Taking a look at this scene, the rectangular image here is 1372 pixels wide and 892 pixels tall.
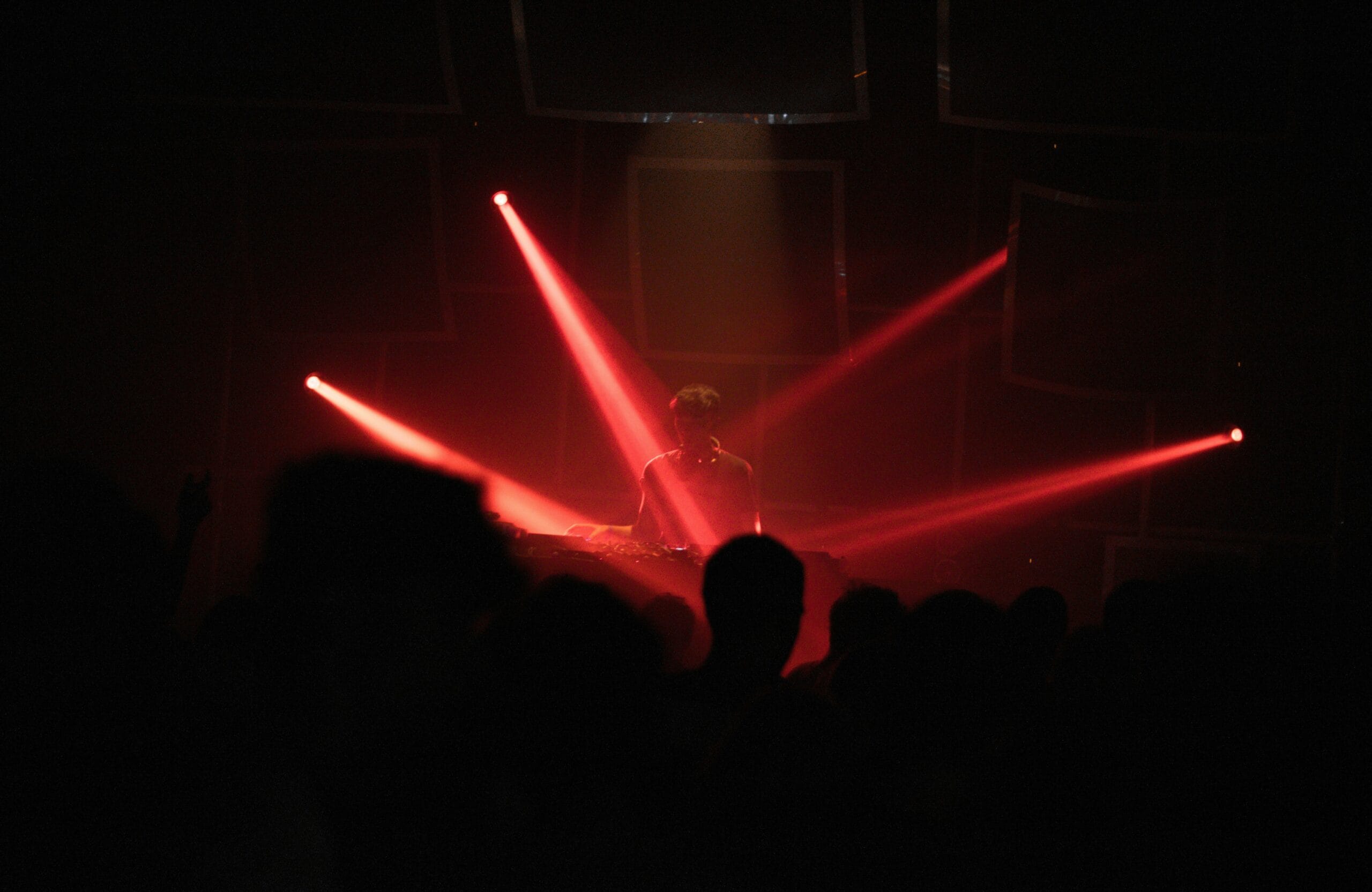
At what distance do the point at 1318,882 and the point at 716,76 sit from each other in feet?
13.1

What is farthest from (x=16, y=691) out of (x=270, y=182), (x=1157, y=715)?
(x=270, y=182)

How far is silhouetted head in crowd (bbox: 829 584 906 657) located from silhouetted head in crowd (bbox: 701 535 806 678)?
358 millimetres

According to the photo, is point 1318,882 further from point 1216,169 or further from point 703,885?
point 1216,169

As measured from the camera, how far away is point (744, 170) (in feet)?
16.3

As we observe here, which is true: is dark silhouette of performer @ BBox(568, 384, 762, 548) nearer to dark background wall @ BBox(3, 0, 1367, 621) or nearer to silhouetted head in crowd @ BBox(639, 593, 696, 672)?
dark background wall @ BBox(3, 0, 1367, 621)

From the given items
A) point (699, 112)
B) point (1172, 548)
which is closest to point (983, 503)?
point (1172, 548)

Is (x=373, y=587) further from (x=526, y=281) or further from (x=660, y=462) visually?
(x=526, y=281)

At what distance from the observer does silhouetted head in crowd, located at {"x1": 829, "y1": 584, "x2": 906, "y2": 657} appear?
1.91 m

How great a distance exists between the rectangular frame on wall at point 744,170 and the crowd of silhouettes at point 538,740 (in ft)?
12.5

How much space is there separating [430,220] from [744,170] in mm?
1731

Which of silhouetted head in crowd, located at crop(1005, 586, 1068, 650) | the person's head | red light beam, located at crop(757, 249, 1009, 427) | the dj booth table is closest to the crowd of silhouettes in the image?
silhouetted head in crowd, located at crop(1005, 586, 1068, 650)

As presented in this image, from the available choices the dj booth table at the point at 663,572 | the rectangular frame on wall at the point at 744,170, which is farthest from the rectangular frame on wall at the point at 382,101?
the dj booth table at the point at 663,572

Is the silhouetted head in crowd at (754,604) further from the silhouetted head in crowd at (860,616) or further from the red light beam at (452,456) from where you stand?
the red light beam at (452,456)

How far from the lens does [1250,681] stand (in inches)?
51.9
